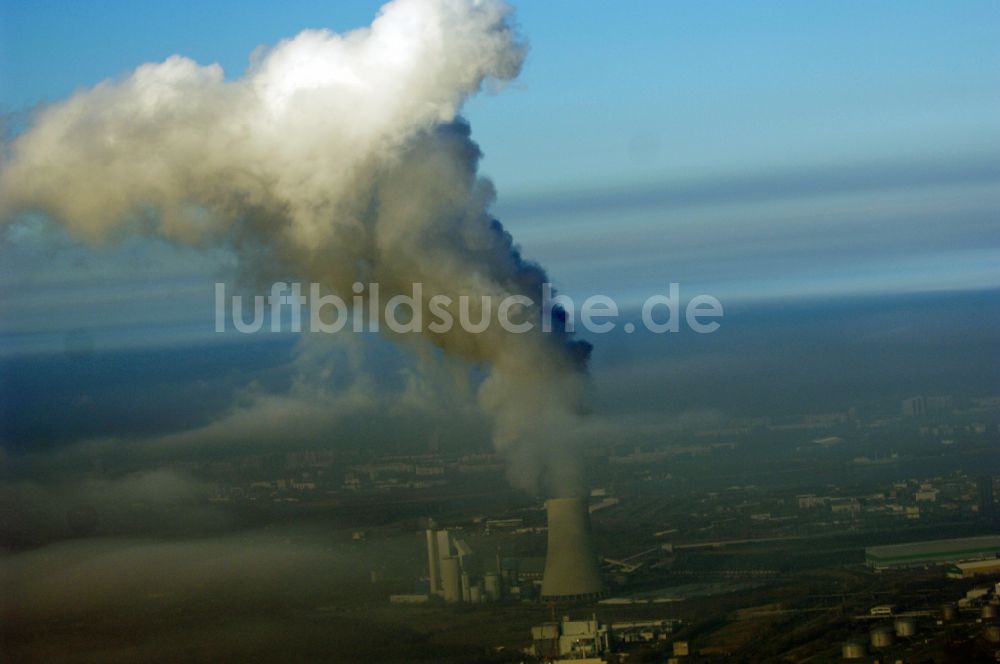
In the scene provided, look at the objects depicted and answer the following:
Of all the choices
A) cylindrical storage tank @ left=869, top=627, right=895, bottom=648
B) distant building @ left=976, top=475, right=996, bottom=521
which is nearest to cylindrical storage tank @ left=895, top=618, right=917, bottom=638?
cylindrical storage tank @ left=869, top=627, right=895, bottom=648

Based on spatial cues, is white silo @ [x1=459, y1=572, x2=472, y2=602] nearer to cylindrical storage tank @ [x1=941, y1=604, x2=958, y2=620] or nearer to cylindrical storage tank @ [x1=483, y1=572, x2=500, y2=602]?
cylindrical storage tank @ [x1=483, y1=572, x2=500, y2=602]

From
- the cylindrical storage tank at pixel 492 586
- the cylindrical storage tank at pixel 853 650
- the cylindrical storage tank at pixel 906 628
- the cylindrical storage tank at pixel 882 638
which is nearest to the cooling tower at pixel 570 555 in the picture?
the cylindrical storage tank at pixel 492 586

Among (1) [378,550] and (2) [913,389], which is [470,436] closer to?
(1) [378,550]

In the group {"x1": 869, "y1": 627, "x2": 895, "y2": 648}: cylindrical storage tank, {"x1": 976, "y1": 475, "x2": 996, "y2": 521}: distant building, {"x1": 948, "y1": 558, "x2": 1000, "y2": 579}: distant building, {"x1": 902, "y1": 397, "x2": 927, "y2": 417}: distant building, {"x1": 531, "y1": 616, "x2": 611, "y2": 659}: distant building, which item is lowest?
{"x1": 869, "y1": 627, "x2": 895, "y2": 648}: cylindrical storage tank

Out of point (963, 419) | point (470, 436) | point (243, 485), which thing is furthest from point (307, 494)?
point (963, 419)

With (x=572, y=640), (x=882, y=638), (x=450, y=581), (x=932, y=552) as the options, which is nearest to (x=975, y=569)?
(x=932, y=552)
